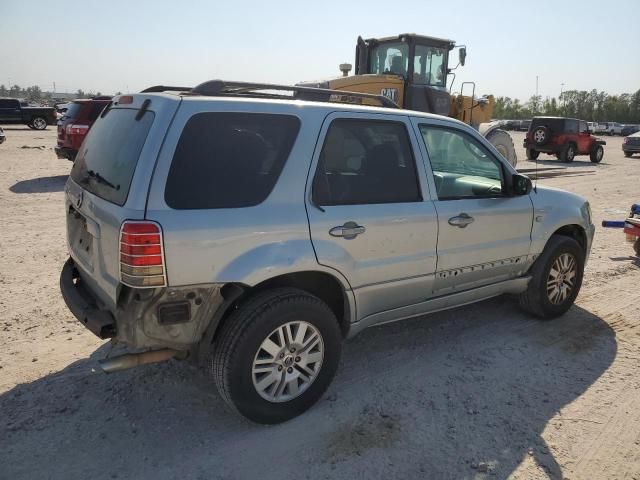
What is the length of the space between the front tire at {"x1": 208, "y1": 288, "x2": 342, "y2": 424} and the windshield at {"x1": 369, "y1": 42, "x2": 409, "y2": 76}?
9289 mm

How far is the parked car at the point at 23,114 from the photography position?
29047mm

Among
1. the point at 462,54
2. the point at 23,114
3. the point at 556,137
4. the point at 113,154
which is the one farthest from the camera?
the point at 23,114

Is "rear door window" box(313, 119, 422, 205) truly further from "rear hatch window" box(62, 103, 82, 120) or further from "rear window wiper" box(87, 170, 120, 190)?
"rear hatch window" box(62, 103, 82, 120)

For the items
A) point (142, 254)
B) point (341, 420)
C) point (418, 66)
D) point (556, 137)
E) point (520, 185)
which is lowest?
point (341, 420)

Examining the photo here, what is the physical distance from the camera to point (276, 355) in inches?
117

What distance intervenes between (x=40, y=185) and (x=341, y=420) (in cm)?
1009

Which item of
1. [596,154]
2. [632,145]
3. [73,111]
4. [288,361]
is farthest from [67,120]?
[632,145]

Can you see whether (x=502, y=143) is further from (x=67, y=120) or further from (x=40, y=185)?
(x=40, y=185)

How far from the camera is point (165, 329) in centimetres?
269

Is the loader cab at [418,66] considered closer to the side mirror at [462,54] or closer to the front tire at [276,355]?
the side mirror at [462,54]

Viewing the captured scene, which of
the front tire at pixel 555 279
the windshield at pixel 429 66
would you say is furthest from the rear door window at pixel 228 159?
the windshield at pixel 429 66

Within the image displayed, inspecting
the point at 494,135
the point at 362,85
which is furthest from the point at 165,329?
the point at 494,135

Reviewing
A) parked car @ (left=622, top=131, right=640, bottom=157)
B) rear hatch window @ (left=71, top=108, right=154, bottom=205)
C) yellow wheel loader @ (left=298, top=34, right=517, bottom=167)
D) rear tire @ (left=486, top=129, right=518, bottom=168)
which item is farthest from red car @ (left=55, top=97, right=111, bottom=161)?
parked car @ (left=622, top=131, right=640, bottom=157)

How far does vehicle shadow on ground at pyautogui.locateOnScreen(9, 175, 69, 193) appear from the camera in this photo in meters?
10.1
